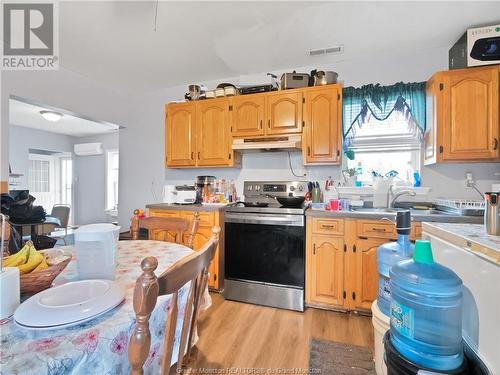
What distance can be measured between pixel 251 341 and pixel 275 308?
0.50m

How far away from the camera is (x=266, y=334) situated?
1.75m

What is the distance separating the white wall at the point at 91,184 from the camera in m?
5.50

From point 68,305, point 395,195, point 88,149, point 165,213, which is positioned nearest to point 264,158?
point 165,213

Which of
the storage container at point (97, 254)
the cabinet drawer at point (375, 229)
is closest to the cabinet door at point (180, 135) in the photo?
the cabinet drawer at point (375, 229)

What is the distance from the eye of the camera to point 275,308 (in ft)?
6.96

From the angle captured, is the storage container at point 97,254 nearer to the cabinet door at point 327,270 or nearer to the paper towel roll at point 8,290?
the paper towel roll at point 8,290

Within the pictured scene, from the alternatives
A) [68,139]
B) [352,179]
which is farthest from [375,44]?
[68,139]

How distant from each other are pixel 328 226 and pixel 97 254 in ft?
5.60

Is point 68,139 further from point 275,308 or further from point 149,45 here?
point 275,308

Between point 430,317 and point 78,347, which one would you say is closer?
point 78,347

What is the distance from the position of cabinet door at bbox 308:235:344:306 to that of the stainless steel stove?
102 millimetres

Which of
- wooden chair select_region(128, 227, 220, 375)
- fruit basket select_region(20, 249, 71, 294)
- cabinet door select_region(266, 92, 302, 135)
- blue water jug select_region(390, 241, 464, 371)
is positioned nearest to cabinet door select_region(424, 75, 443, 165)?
cabinet door select_region(266, 92, 302, 135)

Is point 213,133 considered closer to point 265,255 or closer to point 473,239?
point 265,255

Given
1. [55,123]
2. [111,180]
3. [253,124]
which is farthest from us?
[111,180]
